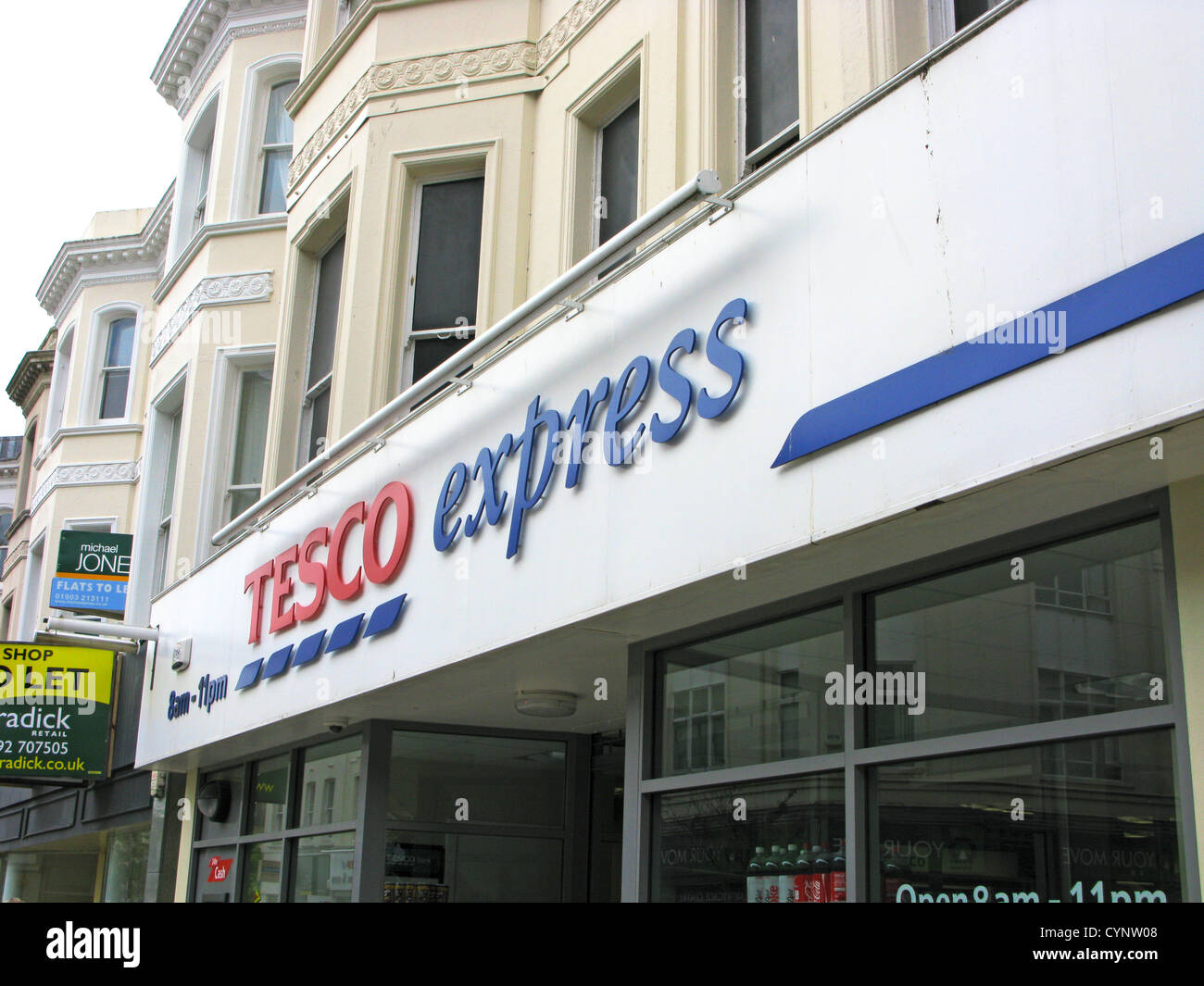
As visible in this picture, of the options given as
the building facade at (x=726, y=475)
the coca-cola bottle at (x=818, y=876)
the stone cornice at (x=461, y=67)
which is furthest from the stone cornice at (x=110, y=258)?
the coca-cola bottle at (x=818, y=876)

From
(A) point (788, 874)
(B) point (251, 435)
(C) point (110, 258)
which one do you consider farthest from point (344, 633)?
(C) point (110, 258)

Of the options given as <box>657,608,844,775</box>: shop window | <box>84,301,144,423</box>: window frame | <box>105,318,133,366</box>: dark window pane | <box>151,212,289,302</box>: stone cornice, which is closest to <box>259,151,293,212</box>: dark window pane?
<box>151,212,289,302</box>: stone cornice

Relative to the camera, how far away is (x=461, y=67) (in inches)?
413

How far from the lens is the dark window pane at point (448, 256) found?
33.9 ft

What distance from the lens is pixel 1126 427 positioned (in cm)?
387

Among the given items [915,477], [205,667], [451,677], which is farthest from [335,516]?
[915,477]

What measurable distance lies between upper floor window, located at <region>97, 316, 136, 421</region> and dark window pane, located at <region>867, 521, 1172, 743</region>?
748 inches

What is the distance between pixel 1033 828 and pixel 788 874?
147 cm

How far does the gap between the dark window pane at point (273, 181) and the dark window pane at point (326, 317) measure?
9.75ft

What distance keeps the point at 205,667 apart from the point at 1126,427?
9.21 meters

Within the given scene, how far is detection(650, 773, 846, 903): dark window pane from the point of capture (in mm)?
5703

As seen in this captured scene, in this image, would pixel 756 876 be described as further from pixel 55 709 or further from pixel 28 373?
pixel 28 373

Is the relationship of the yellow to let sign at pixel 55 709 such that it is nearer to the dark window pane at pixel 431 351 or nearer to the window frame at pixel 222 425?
the window frame at pixel 222 425
